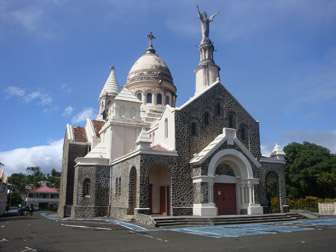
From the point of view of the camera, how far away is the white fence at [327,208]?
2758 centimetres

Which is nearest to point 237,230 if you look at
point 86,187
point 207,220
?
point 207,220

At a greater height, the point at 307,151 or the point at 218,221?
the point at 307,151

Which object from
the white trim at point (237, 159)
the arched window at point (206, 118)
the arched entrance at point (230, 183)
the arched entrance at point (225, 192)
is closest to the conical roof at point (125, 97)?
the arched window at point (206, 118)

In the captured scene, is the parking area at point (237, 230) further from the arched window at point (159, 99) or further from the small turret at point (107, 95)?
the small turret at point (107, 95)

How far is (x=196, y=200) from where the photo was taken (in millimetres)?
21375

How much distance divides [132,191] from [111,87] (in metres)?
22.0

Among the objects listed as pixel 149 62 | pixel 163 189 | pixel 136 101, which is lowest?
pixel 163 189

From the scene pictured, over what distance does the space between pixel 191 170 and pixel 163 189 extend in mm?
3035

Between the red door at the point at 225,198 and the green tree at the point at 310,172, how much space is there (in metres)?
18.2

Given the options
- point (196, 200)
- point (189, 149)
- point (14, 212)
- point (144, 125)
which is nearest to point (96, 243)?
point (196, 200)

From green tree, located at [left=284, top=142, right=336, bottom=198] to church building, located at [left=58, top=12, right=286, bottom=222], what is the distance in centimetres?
1511

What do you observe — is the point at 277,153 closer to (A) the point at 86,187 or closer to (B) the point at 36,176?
(A) the point at 86,187

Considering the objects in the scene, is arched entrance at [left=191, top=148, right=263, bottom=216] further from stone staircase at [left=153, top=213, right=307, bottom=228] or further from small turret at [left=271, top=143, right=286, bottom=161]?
small turret at [left=271, top=143, right=286, bottom=161]

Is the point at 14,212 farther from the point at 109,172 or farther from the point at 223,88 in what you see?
the point at 223,88
